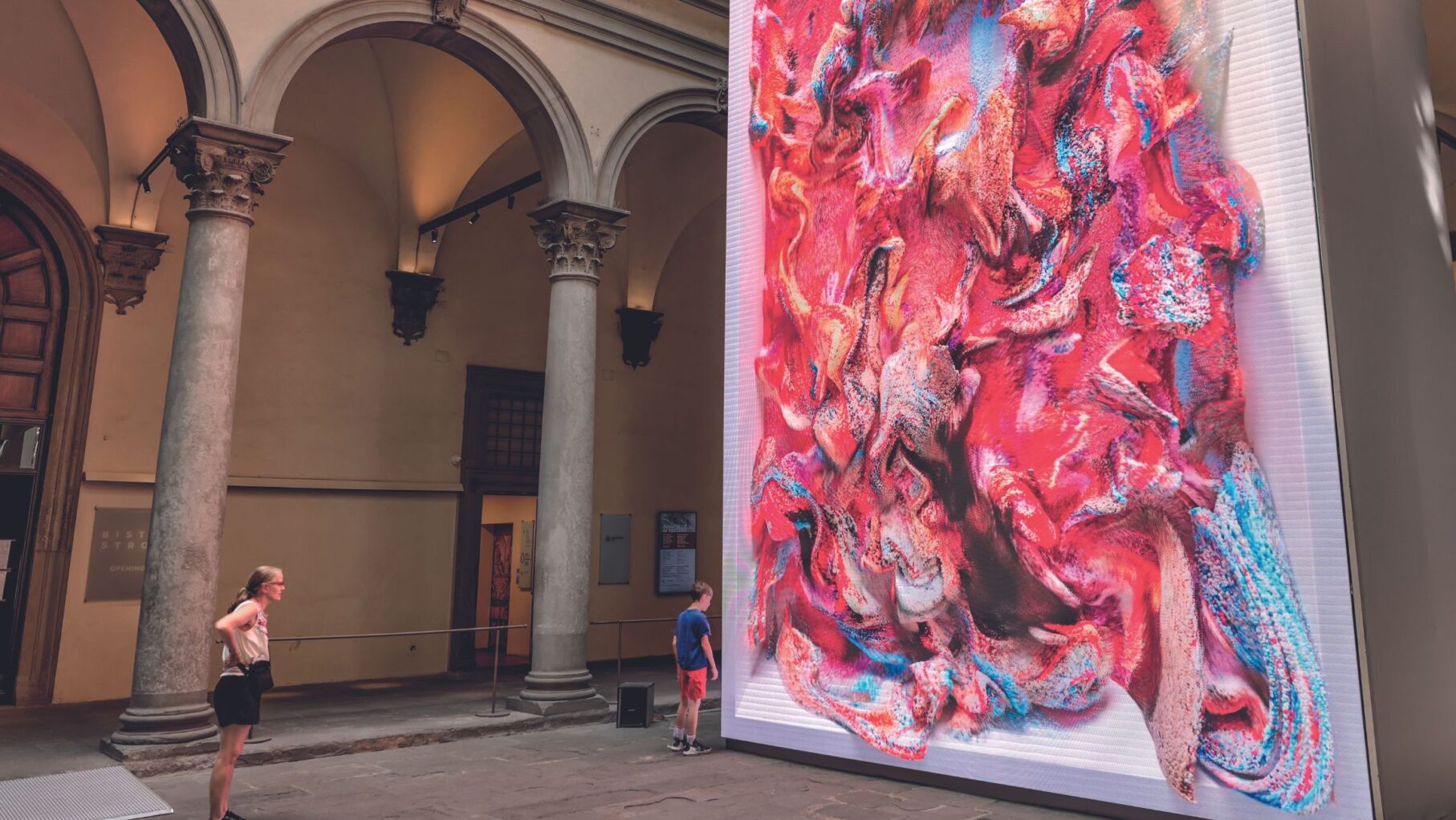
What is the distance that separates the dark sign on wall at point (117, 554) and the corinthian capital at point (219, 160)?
3.74 m

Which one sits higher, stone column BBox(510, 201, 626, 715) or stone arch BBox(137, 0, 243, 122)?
stone arch BBox(137, 0, 243, 122)

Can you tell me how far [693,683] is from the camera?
7371 millimetres

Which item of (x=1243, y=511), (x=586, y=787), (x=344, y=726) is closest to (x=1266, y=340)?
(x=1243, y=511)

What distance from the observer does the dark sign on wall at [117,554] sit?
9.55 m

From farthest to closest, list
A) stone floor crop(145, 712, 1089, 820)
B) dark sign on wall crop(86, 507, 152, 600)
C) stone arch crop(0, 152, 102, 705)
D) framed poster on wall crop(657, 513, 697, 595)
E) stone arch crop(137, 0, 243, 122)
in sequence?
framed poster on wall crop(657, 513, 697, 595), dark sign on wall crop(86, 507, 152, 600), stone arch crop(0, 152, 102, 705), stone arch crop(137, 0, 243, 122), stone floor crop(145, 712, 1089, 820)

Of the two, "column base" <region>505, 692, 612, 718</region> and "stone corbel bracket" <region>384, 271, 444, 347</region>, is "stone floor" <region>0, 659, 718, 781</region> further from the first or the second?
"stone corbel bracket" <region>384, 271, 444, 347</region>

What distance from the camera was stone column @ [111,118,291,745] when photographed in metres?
6.89

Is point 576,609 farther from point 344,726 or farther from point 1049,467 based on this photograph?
point 1049,467

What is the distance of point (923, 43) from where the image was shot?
6672 millimetres

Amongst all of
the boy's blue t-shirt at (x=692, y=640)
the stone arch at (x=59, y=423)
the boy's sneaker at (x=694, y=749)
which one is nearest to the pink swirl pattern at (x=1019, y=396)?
the boy's blue t-shirt at (x=692, y=640)

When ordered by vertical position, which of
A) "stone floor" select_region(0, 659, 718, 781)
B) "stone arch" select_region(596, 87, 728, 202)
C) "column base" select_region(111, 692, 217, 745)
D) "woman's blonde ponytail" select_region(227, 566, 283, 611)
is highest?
"stone arch" select_region(596, 87, 728, 202)

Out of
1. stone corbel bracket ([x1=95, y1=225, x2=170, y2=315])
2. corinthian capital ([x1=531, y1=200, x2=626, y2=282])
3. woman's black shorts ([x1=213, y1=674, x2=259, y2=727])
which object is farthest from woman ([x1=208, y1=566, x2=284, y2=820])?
stone corbel bracket ([x1=95, y1=225, x2=170, y2=315])

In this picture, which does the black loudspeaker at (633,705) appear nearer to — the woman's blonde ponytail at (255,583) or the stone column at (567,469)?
the stone column at (567,469)

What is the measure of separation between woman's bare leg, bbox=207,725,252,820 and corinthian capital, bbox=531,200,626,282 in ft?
17.0
